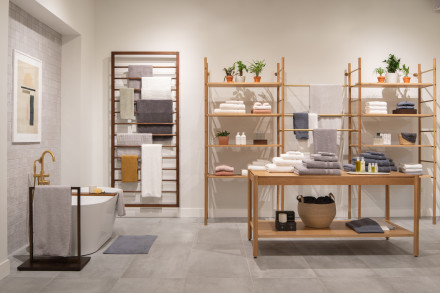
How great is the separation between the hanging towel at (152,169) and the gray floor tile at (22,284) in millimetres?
2008

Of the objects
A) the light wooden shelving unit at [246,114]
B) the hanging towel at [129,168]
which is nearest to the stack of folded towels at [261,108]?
the light wooden shelving unit at [246,114]

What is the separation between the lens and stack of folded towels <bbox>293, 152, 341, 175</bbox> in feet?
10.3

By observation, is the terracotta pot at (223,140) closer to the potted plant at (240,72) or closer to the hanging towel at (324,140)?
the potted plant at (240,72)

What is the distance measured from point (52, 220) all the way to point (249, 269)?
1.63 metres

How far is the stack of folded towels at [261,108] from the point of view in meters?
4.39

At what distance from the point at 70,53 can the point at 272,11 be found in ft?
8.44

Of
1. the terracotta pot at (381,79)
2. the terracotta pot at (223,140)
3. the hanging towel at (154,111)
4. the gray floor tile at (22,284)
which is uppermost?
the terracotta pot at (381,79)

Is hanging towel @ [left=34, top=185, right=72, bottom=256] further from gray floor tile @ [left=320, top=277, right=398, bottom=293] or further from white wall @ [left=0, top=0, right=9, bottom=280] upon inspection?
gray floor tile @ [left=320, top=277, right=398, bottom=293]

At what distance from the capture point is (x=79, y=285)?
2555 mm

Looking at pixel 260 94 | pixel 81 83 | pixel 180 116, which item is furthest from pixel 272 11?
pixel 81 83

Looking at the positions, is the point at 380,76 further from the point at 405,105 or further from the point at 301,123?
the point at 301,123

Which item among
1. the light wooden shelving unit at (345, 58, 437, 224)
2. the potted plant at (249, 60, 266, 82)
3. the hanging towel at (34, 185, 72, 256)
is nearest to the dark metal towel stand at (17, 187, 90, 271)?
the hanging towel at (34, 185, 72, 256)

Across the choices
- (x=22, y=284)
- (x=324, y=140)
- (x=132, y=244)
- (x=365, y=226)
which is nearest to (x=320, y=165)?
(x=365, y=226)

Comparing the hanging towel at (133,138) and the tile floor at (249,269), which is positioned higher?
the hanging towel at (133,138)
